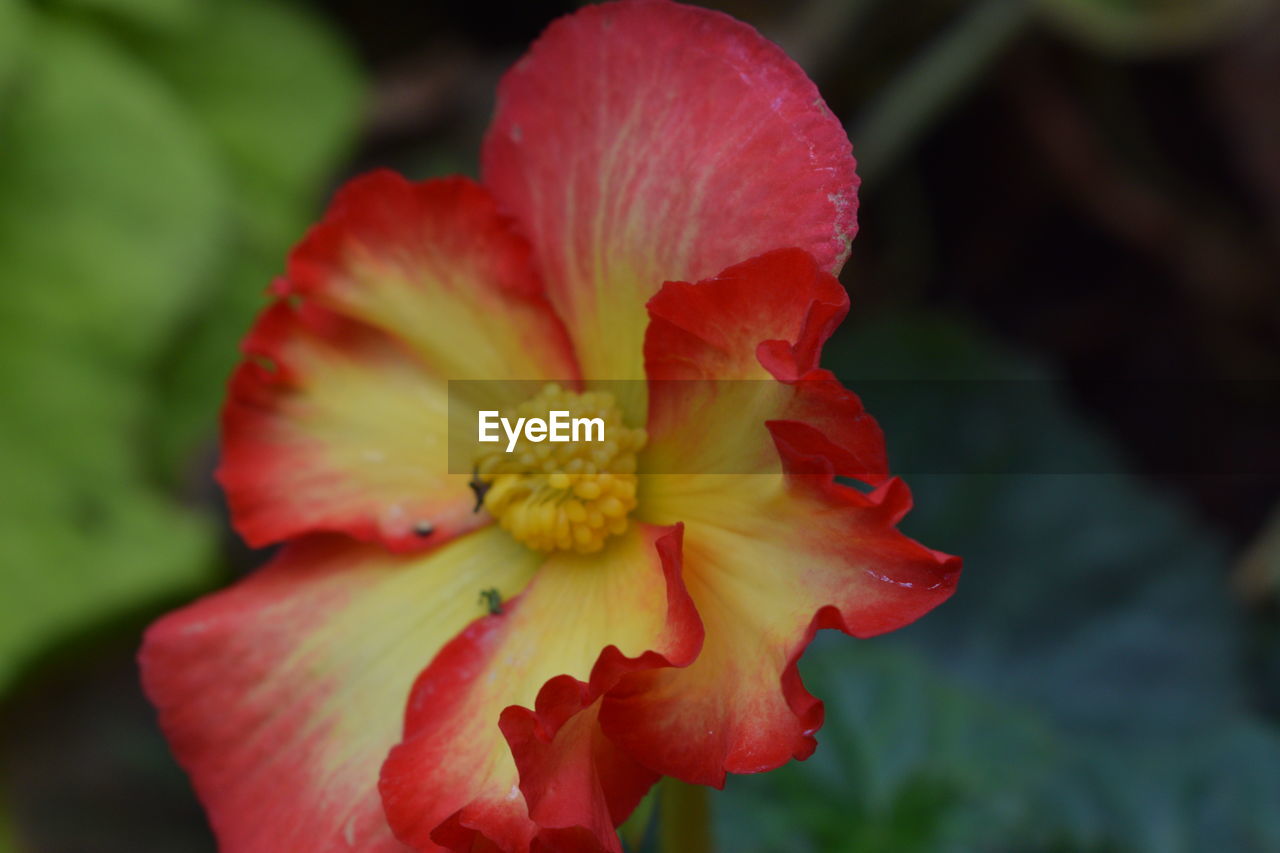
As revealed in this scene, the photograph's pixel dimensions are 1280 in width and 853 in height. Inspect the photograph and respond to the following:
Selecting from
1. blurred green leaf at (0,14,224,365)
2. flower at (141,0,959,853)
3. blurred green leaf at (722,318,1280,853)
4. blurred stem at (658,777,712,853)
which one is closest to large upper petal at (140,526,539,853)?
flower at (141,0,959,853)

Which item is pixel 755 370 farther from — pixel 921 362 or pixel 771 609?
pixel 921 362

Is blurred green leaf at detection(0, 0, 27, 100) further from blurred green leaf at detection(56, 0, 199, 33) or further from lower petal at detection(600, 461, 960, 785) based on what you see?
lower petal at detection(600, 461, 960, 785)

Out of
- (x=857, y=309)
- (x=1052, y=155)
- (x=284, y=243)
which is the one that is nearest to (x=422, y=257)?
(x=284, y=243)

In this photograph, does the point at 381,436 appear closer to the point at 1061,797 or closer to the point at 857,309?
the point at 1061,797

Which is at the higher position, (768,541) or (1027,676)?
(768,541)

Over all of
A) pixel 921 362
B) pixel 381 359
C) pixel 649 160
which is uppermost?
pixel 649 160

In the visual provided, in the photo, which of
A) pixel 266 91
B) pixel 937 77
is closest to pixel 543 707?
pixel 937 77

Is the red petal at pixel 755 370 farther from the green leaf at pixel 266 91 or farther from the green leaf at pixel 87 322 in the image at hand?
the green leaf at pixel 266 91
